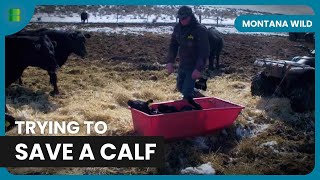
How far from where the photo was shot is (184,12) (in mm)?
4703

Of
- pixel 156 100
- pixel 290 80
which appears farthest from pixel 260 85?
pixel 156 100

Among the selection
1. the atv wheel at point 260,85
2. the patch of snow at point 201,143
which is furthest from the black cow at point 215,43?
the patch of snow at point 201,143

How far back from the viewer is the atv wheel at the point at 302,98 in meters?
4.79

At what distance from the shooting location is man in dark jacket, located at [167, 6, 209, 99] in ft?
16.5

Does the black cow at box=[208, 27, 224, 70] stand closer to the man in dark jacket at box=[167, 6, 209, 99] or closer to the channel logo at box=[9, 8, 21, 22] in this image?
the man in dark jacket at box=[167, 6, 209, 99]

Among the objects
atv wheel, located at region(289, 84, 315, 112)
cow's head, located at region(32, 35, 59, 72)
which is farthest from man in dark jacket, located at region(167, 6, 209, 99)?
cow's head, located at region(32, 35, 59, 72)

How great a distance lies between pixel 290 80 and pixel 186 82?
4.34 feet

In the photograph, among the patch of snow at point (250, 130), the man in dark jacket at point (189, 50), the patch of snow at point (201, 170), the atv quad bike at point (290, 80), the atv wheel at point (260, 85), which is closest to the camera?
the patch of snow at point (201, 170)

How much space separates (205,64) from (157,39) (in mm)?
622

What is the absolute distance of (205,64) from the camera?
16.9ft

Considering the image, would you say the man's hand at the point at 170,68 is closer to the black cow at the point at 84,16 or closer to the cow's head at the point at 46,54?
the black cow at the point at 84,16
